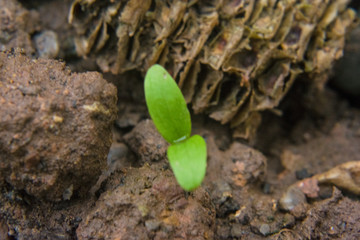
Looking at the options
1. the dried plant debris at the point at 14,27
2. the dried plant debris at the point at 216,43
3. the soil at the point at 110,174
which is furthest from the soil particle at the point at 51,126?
the dried plant debris at the point at 216,43

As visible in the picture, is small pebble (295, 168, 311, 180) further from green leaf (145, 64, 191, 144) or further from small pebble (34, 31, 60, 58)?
small pebble (34, 31, 60, 58)

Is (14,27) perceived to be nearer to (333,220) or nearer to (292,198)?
(292,198)

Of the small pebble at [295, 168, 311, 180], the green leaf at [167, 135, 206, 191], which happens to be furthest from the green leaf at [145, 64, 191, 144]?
the small pebble at [295, 168, 311, 180]

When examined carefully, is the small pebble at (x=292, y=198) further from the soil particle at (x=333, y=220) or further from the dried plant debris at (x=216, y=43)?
the dried plant debris at (x=216, y=43)

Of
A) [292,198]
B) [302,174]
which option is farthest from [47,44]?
[302,174]

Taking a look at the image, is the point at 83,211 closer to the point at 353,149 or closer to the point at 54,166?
the point at 54,166

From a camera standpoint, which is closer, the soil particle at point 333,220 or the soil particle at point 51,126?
the soil particle at point 51,126

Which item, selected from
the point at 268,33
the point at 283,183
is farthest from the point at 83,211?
the point at 268,33
